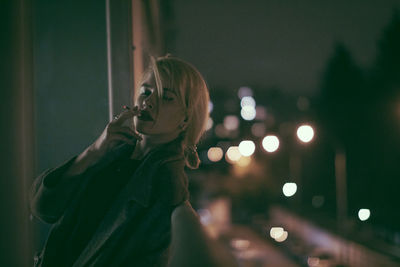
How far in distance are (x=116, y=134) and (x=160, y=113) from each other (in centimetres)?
15

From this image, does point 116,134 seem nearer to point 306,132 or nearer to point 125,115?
point 125,115

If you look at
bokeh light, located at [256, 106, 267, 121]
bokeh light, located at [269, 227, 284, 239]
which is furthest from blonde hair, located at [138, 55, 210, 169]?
bokeh light, located at [256, 106, 267, 121]

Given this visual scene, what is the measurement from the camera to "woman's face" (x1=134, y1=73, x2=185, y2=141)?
4.05 ft

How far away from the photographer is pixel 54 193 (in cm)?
122

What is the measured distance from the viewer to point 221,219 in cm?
2712

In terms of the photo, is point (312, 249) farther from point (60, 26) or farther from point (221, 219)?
point (60, 26)

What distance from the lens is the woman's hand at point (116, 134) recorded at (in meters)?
1.19

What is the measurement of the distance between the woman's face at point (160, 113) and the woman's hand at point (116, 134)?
35 millimetres

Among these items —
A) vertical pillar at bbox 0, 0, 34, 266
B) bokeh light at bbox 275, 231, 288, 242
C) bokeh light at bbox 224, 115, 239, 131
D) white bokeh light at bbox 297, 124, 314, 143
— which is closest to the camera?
vertical pillar at bbox 0, 0, 34, 266

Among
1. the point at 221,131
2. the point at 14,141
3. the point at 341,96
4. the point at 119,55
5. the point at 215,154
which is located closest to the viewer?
the point at 14,141

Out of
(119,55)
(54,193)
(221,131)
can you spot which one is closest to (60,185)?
(54,193)

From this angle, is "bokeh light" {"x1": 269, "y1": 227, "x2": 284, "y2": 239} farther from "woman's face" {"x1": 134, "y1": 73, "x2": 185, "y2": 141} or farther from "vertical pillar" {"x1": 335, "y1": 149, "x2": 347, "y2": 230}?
"woman's face" {"x1": 134, "y1": 73, "x2": 185, "y2": 141}

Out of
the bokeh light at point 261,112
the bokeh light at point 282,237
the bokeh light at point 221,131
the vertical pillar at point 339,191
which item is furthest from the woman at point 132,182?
the bokeh light at point 221,131

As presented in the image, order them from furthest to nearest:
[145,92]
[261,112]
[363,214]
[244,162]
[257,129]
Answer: [257,129] < [261,112] < [244,162] < [363,214] < [145,92]
